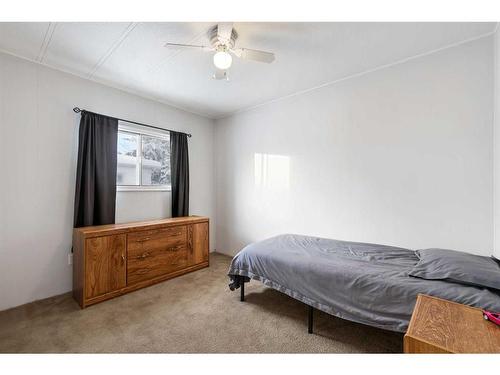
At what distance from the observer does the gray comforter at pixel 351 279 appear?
1.38 m

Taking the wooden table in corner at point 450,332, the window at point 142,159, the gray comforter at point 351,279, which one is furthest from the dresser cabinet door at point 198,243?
the wooden table in corner at point 450,332

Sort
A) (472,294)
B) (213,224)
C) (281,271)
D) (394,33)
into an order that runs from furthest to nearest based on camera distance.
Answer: (213,224) < (281,271) < (394,33) < (472,294)

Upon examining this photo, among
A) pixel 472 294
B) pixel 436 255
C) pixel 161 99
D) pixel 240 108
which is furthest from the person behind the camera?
pixel 240 108

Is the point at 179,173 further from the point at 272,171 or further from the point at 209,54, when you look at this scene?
the point at 209,54

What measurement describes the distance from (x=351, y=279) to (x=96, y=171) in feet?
9.56

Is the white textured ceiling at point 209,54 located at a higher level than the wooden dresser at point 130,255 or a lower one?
higher

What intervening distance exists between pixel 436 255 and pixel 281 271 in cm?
121

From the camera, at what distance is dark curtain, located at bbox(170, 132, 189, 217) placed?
11.3 ft

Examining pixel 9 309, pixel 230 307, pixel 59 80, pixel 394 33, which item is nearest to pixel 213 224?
pixel 230 307

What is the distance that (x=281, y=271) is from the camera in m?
2.00

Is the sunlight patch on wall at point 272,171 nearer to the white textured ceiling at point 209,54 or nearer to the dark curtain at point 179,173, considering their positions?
the white textured ceiling at point 209,54

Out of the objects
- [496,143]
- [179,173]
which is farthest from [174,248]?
[496,143]

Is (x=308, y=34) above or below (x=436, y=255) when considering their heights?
above

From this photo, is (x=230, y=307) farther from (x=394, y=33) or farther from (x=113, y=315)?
(x=394, y=33)
